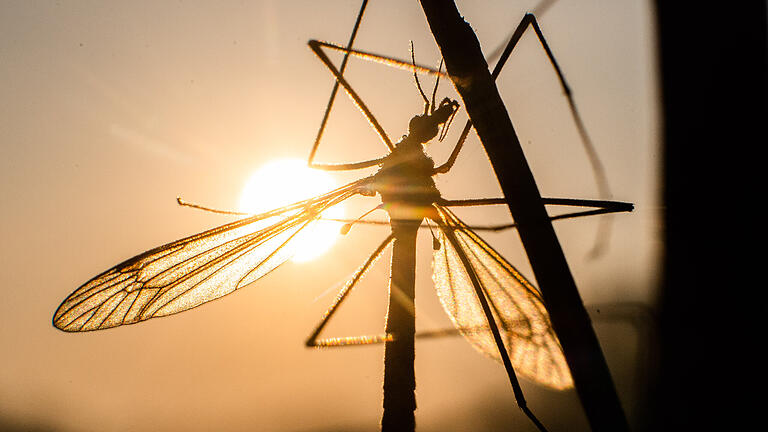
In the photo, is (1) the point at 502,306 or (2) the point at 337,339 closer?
(2) the point at 337,339

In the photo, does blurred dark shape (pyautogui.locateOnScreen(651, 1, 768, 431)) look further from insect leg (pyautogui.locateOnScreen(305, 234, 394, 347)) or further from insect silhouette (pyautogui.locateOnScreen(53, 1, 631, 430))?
insect leg (pyautogui.locateOnScreen(305, 234, 394, 347))

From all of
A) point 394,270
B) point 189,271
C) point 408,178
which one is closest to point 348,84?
point 408,178

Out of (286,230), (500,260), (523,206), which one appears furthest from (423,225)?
(523,206)

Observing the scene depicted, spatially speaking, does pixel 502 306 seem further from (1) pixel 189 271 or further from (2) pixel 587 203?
(1) pixel 189 271

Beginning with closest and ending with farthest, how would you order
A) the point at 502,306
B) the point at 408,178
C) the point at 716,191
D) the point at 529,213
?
1. the point at 716,191
2. the point at 529,213
3. the point at 408,178
4. the point at 502,306

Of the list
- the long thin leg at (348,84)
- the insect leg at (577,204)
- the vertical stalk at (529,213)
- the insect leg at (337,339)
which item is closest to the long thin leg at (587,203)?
the insect leg at (577,204)

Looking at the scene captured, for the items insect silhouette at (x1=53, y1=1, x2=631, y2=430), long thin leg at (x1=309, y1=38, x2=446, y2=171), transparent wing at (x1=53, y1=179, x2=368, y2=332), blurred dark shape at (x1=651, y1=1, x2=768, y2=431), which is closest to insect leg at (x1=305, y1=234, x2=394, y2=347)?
insect silhouette at (x1=53, y1=1, x2=631, y2=430)

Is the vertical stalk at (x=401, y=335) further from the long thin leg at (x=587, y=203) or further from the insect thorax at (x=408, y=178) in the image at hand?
the long thin leg at (x=587, y=203)
